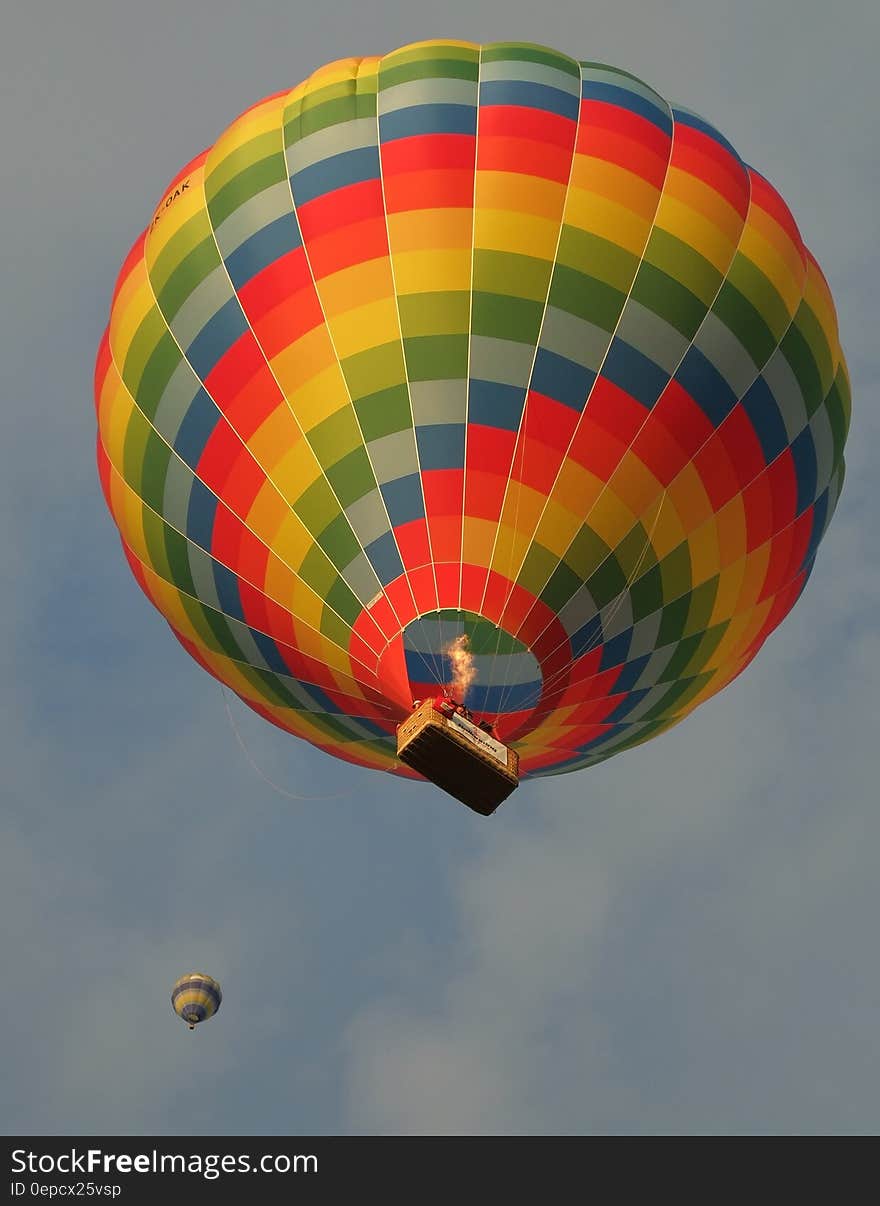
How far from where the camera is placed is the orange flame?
15172 mm

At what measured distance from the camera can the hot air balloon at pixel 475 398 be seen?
1543 cm

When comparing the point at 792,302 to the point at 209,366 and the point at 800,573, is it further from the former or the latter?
the point at 209,366

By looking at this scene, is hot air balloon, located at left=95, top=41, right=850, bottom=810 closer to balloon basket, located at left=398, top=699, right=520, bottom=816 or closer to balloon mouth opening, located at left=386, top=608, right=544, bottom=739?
balloon mouth opening, located at left=386, top=608, right=544, bottom=739

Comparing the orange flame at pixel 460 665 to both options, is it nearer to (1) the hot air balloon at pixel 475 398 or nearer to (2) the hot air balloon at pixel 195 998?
(1) the hot air balloon at pixel 475 398

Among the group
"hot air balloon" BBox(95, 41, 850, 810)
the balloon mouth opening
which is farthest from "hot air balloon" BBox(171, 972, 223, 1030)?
the balloon mouth opening

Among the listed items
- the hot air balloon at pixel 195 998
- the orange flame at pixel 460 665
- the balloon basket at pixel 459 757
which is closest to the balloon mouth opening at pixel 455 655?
the orange flame at pixel 460 665

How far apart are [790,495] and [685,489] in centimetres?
152

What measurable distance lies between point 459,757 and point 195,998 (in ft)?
29.2

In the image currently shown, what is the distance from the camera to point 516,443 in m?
15.4

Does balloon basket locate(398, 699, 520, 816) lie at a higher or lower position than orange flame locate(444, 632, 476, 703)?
lower

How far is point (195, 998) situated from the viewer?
2202cm

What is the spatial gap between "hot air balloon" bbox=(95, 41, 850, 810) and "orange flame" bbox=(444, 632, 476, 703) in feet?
0.14

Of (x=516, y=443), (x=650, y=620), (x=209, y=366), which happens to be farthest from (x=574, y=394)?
(x=209, y=366)

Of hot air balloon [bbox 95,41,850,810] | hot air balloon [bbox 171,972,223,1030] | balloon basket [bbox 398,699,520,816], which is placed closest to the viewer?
balloon basket [bbox 398,699,520,816]
